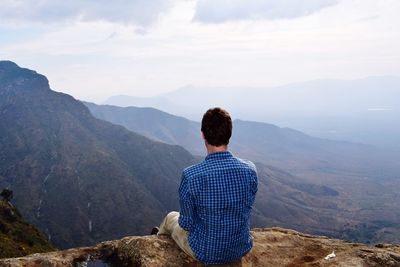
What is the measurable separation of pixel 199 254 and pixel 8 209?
77.2m

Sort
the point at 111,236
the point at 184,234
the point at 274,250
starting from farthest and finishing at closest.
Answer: the point at 111,236 < the point at 274,250 < the point at 184,234

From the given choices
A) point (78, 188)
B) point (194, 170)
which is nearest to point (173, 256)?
point (194, 170)

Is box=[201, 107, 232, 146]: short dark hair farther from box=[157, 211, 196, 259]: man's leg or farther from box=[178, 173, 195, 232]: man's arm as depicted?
box=[157, 211, 196, 259]: man's leg

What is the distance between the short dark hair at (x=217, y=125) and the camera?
7.32 metres

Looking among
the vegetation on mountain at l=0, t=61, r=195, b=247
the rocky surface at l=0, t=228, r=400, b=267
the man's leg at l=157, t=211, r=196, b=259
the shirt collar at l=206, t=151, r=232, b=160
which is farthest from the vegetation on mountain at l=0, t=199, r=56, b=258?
the vegetation on mountain at l=0, t=61, r=195, b=247

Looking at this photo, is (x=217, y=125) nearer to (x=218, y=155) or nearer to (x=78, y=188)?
(x=218, y=155)

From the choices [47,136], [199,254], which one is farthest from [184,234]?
[47,136]

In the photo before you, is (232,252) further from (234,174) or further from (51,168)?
(51,168)

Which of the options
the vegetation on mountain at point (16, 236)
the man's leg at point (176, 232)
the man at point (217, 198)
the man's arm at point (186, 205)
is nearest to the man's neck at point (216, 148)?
the man at point (217, 198)

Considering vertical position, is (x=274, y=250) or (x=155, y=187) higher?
(x=274, y=250)

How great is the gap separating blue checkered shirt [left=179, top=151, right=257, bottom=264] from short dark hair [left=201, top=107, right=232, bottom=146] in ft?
A: 1.26

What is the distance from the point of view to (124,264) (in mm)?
8891

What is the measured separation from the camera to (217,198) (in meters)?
7.66

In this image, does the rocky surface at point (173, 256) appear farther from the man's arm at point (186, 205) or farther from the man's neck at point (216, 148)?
the man's neck at point (216, 148)
